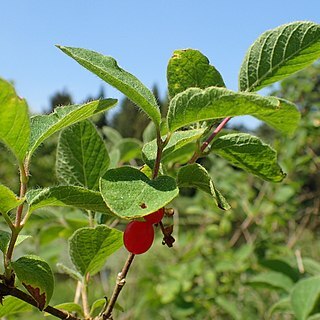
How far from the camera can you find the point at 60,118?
59 centimetres

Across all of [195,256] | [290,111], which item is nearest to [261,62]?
[290,111]

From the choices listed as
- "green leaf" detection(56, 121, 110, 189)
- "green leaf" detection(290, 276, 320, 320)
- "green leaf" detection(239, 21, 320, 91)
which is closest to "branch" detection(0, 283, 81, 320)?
"green leaf" detection(56, 121, 110, 189)

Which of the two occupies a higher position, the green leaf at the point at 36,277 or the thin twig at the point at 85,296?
the green leaf at the point at 36,277

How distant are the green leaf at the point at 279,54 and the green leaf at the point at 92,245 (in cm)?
25

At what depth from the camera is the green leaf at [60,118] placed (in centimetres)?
54

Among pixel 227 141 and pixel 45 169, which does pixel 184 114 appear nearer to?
pixel 227 141

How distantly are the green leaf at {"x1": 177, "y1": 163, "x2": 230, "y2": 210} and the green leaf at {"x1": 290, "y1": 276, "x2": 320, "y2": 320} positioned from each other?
84cm

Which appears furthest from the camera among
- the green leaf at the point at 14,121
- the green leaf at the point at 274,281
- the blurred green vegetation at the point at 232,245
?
the blurred green vegetation at the point at 232,245

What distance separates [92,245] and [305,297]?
2.75 feet

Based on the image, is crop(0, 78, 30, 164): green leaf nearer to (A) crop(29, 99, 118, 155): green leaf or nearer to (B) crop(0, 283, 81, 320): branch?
(A) crop(29, 99, 118, 155): green leaf

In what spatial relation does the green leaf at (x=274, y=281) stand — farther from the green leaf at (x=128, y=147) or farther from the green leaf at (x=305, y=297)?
the green leaf at (x=128, y=147)

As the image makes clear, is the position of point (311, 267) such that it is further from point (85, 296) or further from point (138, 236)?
point (138, 236)

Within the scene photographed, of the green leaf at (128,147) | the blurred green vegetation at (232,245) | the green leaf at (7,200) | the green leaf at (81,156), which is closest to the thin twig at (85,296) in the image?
the green leaf at (81,156)

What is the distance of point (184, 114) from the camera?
1.83 feet
